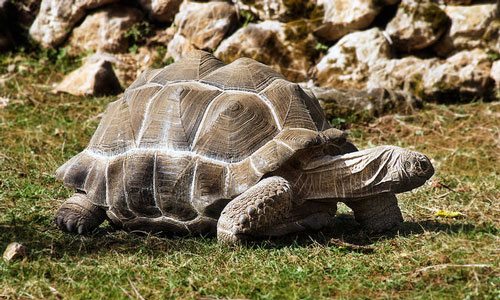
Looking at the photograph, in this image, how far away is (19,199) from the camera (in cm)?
425

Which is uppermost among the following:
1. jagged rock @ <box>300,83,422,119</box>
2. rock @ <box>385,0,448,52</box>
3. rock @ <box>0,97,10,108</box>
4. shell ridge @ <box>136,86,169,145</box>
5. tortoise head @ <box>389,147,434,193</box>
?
shell ridge @ <box>136,86,169,145</box>

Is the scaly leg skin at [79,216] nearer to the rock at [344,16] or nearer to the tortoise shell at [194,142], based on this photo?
the tortoise shell at [194,142]

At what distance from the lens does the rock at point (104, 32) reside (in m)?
8.40

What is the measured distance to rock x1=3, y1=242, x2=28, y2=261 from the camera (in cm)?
295

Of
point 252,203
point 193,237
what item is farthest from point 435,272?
point 193,237

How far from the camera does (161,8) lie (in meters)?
8.46

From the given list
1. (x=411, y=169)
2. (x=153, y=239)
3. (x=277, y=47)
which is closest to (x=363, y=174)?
(x=411, y=169)

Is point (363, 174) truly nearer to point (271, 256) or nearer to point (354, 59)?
point (271, 256)

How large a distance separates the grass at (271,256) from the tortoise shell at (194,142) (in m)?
0.26

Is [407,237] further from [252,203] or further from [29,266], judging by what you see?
[29,266]

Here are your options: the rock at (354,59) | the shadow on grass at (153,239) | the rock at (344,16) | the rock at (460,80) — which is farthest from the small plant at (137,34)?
the shadow on grass at (153,239)

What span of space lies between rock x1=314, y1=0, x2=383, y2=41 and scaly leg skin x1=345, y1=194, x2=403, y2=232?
4439mm

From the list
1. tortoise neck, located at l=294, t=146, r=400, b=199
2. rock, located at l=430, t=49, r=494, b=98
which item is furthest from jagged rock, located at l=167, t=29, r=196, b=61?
tortoise neck, located at l=294, t=146, r=400, b=199

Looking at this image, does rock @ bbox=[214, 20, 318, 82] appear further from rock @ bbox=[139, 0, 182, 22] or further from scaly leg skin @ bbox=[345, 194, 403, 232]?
scaly leg skin @ bbox=[345, 194, 403, 232]
